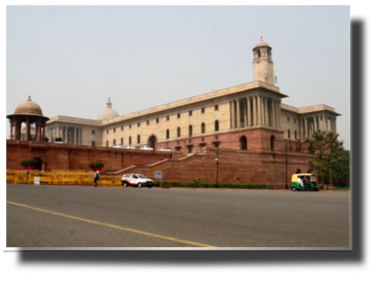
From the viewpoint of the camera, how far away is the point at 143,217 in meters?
9.84

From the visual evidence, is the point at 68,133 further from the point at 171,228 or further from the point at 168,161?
the point at 171,228

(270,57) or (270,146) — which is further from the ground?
(270,57)

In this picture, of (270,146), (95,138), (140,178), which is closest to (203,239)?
(140,178)

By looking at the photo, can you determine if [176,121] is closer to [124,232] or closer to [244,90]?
[244,90]

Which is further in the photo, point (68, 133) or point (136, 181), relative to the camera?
point (68, 133)

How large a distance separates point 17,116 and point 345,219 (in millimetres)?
43104

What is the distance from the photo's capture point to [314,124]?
7469 centimetres

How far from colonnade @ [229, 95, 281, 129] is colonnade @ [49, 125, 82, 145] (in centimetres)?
4345

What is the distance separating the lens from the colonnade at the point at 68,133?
80438 mm

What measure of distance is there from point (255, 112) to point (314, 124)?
26833 mm

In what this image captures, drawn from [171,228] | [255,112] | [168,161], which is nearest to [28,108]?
[168,161]

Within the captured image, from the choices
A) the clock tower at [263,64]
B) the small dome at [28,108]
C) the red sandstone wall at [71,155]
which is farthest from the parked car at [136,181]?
the clock tower at [263,64]

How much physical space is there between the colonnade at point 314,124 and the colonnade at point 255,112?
19768 mm

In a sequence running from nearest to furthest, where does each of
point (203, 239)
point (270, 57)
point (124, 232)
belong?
point (203, 239), point (124, 232), point (270, 57)
